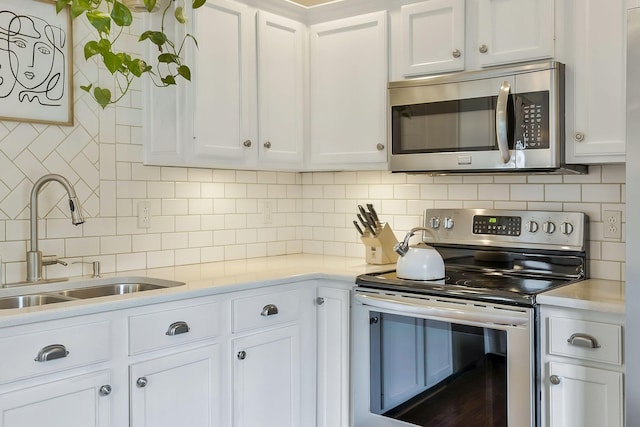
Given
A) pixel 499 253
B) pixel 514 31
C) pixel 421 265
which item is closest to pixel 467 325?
pixel 421 265

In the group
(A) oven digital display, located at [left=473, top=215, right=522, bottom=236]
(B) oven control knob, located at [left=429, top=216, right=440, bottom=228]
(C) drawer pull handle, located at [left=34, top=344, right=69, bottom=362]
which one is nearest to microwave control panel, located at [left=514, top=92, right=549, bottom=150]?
(A) oven digital display, located at [left=473, top=215, right=522, bottom=236]

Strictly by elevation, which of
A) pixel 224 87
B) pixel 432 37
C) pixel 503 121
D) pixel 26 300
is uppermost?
pixel 432 37

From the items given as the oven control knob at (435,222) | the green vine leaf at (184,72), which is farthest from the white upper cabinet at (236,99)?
the oven control knob at (435,222)

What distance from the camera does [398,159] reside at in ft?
8.83

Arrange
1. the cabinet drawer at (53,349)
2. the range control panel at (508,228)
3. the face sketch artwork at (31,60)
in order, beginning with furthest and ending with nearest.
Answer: the range control panel at (508,228)
the face sketch artwork at (31,60)
the cabinet drawer at (53,349)

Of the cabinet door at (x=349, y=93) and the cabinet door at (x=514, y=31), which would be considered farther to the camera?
the cabinet door at (x=349, y=93)

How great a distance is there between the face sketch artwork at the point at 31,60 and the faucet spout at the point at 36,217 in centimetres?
33

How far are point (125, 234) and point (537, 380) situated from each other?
180cm

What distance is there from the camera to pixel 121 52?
2471 mm

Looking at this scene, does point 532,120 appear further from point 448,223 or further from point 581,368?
point 581,368

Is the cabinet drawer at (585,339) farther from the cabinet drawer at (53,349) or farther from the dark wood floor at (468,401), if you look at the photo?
the cabinet drawer at (53,349)

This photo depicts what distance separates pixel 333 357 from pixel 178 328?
2.63 ft

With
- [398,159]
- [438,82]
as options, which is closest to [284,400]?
[398,159]

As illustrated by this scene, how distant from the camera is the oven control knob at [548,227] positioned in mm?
2526
